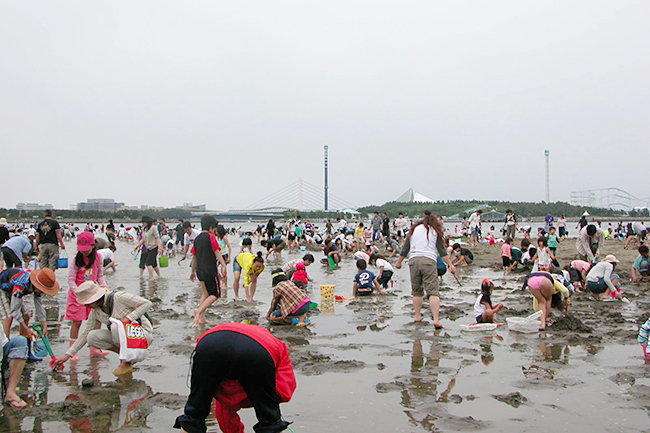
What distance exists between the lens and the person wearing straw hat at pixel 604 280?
31.6 ft

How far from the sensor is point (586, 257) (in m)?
12.2

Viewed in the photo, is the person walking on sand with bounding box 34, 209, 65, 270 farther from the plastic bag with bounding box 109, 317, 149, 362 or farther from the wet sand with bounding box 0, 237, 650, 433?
the plastic bag with bounding box 109, 317, 149, 362

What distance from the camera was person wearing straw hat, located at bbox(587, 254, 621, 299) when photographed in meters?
9.64

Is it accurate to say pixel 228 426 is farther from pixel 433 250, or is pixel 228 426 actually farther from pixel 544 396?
pixel 433 250

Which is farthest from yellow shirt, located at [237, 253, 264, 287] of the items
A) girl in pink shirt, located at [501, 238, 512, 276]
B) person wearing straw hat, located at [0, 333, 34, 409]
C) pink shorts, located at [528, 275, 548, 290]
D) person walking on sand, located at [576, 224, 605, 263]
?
girl in pink shirt, located at [501, 238, 512, 276]

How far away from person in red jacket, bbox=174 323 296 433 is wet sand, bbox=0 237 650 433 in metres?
1.16

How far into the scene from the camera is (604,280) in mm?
9648

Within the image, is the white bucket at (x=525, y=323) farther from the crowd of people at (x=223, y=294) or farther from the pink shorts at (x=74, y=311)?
the pink shorts at (x=74, y=311)

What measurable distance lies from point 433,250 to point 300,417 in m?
4.02

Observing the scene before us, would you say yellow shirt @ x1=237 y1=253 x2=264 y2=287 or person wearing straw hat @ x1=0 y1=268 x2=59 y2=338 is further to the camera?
yellow shirt @ x1=237 y1=253 x2=264 y2=287

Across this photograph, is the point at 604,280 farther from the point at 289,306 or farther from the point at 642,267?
the point at 289,306

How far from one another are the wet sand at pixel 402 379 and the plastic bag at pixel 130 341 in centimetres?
24

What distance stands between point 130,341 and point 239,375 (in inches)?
111

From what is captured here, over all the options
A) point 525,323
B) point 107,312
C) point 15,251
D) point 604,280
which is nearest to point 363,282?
point 525,323
